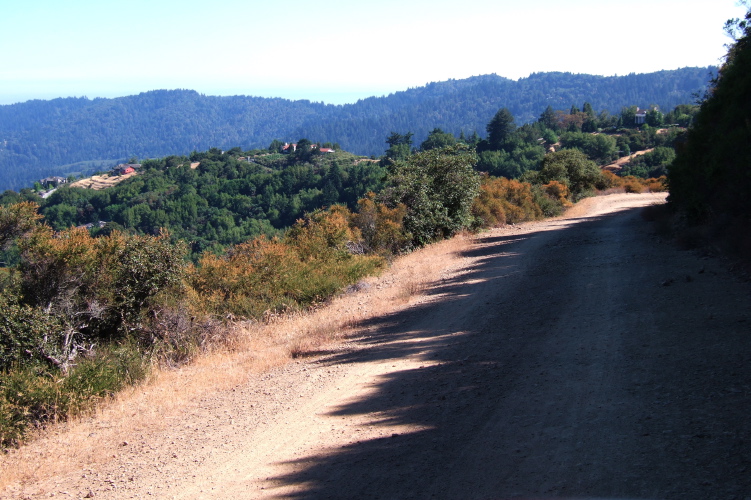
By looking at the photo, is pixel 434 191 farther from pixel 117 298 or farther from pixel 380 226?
pixel 117 298

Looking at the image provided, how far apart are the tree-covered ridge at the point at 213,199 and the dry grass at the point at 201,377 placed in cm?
4137

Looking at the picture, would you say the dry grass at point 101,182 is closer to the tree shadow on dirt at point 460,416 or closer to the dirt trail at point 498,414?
the tree shadow on dirt at point 460,416

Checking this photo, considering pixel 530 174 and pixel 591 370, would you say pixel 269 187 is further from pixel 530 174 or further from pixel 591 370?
pixel 591 370

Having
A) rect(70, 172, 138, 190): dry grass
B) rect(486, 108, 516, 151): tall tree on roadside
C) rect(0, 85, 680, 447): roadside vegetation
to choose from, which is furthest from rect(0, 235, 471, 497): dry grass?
rect(486, 108, 516, 151): tall tree on roadside

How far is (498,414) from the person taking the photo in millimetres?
4996

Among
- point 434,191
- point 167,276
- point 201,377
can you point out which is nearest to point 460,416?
point 201,377

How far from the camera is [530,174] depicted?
39.5 meters

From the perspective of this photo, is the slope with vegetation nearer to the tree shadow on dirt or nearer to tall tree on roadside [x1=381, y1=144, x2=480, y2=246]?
the tree shadow on dirt

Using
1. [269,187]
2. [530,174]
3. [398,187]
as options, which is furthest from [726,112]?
[269,187]

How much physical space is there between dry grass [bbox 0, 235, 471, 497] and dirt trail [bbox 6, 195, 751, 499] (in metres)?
0.24

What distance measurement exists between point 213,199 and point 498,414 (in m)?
74.9

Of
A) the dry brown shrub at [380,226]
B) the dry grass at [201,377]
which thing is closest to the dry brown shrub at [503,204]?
the dry brown shrub at [380,226]

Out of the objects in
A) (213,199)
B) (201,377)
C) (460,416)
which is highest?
(213,199)

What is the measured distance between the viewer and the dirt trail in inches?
154
